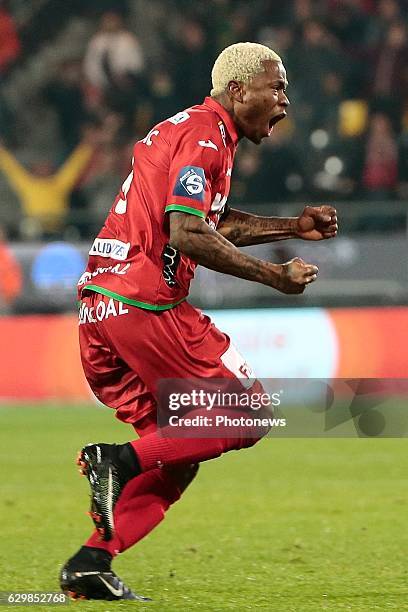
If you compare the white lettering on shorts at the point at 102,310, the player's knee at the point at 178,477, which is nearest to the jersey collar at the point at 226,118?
the white lettering on shorts at the point at 102,310

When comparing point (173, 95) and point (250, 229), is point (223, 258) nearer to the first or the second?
point (250, 229)

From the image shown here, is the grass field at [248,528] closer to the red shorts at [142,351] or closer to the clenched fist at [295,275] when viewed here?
the red shorts at [142,351]

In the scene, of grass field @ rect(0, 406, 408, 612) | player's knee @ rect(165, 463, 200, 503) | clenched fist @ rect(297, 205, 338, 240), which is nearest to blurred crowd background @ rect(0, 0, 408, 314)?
grass field @ rect(0, 406, 408, 612)

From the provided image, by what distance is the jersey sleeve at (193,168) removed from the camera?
449 cm

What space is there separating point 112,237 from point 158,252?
8.5 inches

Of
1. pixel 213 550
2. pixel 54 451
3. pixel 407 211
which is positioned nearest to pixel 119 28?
pixel 407 211

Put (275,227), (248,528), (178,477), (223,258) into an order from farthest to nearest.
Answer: (248,528)
(275,227)
(178,477)
(223,258)

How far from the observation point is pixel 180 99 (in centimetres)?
1591

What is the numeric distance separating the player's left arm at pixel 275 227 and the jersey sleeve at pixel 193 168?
2.13 ft

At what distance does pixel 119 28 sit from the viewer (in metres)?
16.7

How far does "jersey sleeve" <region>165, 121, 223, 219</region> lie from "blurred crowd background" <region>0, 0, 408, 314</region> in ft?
29.6

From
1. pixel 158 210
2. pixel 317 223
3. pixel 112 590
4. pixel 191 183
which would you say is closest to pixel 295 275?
pixel 191 183

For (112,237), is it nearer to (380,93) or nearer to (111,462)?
(111,462)

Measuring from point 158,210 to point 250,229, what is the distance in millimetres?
761
